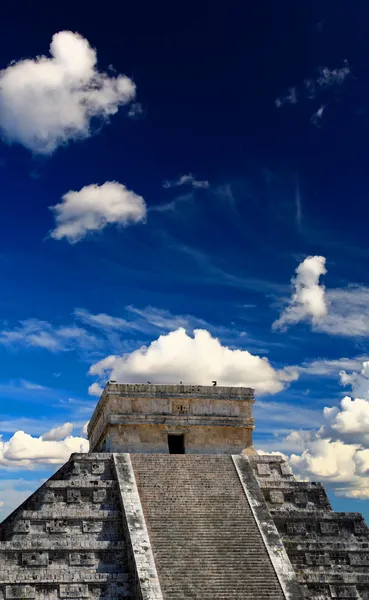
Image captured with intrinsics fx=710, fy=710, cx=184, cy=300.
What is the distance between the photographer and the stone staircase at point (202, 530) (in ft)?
51.4

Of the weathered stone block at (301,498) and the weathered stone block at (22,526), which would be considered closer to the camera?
the weathered stone block at (22,526)

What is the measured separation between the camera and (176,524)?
683 inches

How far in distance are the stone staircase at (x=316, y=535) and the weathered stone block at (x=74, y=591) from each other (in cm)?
506

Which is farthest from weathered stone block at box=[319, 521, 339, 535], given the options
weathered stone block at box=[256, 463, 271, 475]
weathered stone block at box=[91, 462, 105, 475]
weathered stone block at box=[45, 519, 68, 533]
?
weathered stone block at box=[45, 519, 68, 533]

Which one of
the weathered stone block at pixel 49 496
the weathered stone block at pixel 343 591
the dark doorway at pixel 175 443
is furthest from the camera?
the dark doorway at pixel 175 443

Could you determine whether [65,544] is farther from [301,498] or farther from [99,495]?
[301,498]

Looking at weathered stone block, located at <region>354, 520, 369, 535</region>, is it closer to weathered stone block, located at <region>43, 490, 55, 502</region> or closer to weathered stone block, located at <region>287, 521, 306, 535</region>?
weathered stone block, located at <region>287, 521, 306, 535</region>

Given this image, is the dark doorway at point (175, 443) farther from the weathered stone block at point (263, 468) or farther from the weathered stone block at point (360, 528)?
the weathered stone block at point (360, 528)

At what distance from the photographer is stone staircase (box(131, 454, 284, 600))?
15680mm

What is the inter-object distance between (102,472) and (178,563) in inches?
158

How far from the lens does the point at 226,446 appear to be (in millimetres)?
21953

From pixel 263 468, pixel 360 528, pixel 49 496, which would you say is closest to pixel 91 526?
pixel 49 496

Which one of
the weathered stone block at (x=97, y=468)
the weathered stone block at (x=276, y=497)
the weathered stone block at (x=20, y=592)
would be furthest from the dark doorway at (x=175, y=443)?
the weathered stone block at (x=20, y=592)

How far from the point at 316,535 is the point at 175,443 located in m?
5.49
